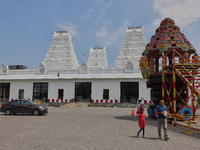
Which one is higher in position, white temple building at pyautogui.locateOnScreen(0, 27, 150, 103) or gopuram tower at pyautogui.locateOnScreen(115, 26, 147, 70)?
gopuram tower at pyautogui.locateOnScreen(115, 26, 147, 70)

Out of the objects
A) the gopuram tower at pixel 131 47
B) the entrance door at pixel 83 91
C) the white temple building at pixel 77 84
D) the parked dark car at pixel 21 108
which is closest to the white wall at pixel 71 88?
the white temple building at pixel 77 84

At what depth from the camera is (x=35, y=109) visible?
55.7ft

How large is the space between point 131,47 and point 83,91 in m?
24.5

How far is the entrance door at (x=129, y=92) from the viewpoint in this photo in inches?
1163

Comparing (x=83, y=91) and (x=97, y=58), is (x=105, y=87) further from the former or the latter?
(x=97, y=58)

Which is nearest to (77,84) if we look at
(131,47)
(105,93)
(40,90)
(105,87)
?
(105,87)

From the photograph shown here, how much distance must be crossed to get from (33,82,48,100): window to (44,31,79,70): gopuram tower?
2213cm

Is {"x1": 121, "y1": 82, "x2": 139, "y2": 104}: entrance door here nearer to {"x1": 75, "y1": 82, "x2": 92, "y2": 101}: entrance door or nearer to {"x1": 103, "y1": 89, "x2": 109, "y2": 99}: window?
{"x1": 103, "y1": 89, "x2": 109, "y2": 99}: window

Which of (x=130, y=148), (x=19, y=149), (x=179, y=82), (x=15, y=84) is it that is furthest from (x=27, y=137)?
(x=15, y=84)

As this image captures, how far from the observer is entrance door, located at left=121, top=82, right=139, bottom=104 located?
2953 centimetres

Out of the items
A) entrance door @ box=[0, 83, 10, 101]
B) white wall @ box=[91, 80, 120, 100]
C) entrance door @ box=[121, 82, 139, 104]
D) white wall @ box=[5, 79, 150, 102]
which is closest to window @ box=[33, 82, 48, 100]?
white wall @ box=[5, 79, 150, 102]

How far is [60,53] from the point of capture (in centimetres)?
5509

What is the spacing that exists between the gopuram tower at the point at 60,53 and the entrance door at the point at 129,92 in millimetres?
28071

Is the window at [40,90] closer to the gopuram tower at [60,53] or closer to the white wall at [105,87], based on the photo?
the white wall at [105,87]
